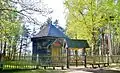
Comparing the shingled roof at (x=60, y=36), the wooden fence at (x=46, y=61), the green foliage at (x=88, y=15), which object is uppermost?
the green foliage at (x=88, y=15)

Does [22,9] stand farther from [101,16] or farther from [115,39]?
[115,39]

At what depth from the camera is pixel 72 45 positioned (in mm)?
32750

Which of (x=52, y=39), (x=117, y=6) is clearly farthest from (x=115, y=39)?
(x=117, y=6)

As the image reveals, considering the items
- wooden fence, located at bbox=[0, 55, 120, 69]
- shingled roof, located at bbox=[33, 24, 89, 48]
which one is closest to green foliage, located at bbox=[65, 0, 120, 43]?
shingled roof, located at bbox=[33, 24, 89, 48]

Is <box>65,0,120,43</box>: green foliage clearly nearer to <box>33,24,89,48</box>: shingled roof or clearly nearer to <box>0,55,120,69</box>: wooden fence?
<box>33,24,89,48</box>: shingled roof

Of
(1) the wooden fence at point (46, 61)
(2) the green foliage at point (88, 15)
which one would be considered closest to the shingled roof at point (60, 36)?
(1) the wooden fence at point (46, 61)

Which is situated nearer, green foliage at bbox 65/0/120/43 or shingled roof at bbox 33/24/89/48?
shingled roof at bbox 33/24/89/48

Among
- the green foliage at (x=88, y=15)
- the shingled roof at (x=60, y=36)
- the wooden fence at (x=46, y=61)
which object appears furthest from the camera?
the green foliage at (x=88, y=15)

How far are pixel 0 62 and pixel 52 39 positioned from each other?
11903 millimetres

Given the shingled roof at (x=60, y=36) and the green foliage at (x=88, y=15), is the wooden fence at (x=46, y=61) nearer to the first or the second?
the shingled roof at (x=60, y=36)

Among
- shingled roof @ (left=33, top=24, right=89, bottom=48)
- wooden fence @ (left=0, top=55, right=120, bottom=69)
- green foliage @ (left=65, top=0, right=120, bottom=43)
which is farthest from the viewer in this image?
green foliage @ (left=65, top=0, right=120, bottom=43)

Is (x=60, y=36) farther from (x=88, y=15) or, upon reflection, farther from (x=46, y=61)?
(x=46, y=61)

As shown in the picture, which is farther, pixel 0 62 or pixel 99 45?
pixel 99 45

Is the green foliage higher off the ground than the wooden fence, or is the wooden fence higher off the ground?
the green foliage
